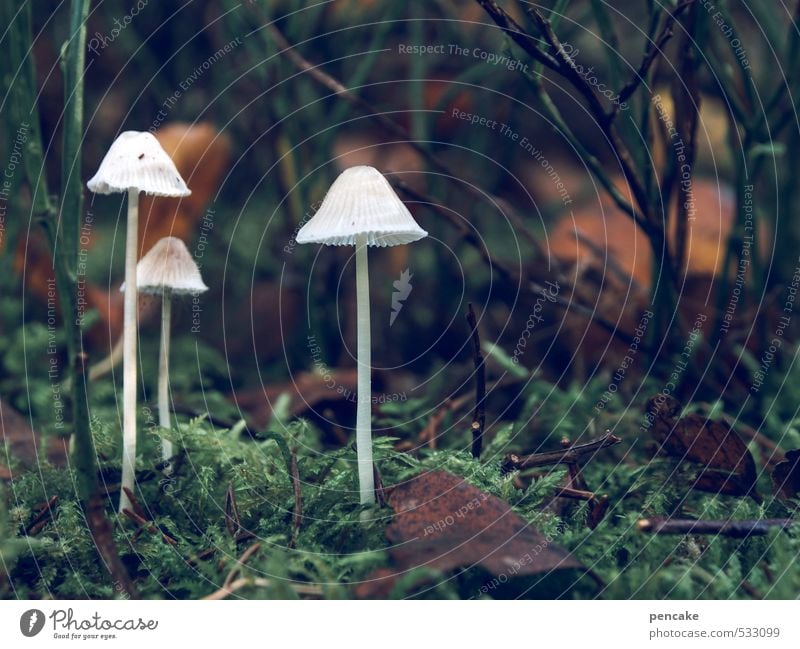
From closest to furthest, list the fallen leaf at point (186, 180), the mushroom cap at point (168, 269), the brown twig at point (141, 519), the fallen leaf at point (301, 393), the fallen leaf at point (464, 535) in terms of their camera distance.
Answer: the fallen leaf at point (464, 535), the brown twig at point (141, 519), the mushroom cap at point (168, 269), the fallen leaf at point (301, 393), the fallen leaf at point (186, 180)

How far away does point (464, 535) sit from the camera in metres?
0.78

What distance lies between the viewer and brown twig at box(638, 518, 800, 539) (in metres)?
0.81

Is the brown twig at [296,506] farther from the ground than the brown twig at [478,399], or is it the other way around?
the brown twig at [478,399]

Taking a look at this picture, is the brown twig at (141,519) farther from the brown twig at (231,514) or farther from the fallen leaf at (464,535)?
the fallen leaf at (464,535)

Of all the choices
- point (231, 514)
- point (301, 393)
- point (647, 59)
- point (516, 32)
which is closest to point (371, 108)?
point (516, 32)

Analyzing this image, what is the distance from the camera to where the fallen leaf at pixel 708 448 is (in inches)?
36.8

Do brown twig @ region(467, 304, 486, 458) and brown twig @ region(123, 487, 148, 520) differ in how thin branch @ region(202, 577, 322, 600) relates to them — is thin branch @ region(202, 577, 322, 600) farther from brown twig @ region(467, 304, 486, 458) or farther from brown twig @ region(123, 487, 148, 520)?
brown twig @ region(467, 304, 486, 458)

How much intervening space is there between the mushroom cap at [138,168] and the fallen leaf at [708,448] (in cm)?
65

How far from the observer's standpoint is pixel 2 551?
795 mm

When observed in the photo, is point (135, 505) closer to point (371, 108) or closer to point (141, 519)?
point (141, 519)

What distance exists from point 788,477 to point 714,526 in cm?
18

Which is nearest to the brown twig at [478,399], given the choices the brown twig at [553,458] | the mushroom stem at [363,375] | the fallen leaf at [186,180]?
the brown twig at [553,458]

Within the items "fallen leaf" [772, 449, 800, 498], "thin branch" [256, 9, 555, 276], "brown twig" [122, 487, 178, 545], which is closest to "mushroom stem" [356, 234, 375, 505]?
"brown twig" [122, 487, 178, 545]

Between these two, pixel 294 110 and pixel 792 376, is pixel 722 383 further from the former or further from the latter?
pixel 294 110
